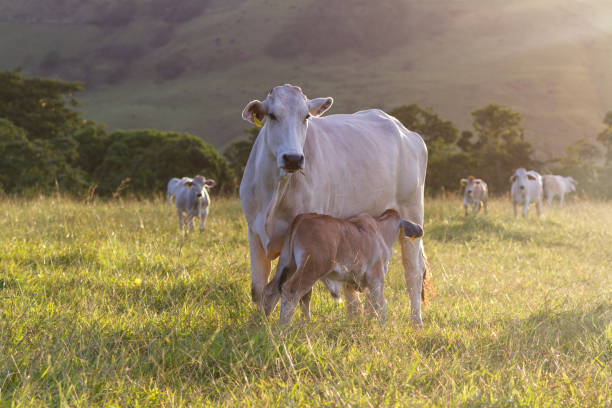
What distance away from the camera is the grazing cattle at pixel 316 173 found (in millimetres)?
3793

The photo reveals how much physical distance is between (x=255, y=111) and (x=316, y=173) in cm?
64

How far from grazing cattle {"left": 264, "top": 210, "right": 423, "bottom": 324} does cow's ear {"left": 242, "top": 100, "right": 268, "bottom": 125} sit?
0.83 m

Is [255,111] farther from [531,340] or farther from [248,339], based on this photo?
[531,340]

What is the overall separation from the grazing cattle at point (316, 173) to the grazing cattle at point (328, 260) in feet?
0.73

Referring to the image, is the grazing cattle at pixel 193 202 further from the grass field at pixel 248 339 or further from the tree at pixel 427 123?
the tree at pixel 427 123

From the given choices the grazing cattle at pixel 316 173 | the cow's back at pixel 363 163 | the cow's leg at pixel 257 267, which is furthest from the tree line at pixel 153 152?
the cow's leg at pixel 257 267

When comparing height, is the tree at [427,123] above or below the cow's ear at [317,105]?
below

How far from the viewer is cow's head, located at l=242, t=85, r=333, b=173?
354cm

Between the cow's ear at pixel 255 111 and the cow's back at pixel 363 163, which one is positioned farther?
the cow's back at pixel 363 163

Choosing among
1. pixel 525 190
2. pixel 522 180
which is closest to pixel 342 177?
pixel 525 190

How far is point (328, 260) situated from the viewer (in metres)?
3.54

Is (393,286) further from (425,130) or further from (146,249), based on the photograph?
(425,130)

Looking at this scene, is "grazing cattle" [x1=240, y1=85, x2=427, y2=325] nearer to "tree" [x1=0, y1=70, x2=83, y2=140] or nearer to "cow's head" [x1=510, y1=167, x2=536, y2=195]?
"cow's head" [x1=510, y1=167, x2=536, y2=195]

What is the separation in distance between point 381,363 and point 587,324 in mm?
2253
